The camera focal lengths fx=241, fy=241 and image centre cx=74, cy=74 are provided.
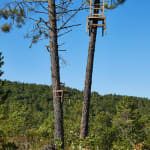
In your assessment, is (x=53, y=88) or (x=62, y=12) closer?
(x=53, y=88)

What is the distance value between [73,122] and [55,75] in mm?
30000

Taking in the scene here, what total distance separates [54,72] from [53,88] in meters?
0.54

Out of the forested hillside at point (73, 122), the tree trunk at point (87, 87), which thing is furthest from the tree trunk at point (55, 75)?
the tree trunk at point (87, 87)

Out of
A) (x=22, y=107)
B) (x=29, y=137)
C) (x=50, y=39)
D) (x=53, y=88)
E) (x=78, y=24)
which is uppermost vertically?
(x=78, y=24)

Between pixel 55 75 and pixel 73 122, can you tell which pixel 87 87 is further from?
pixel 73 122

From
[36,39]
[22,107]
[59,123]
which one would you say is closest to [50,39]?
[36,39]

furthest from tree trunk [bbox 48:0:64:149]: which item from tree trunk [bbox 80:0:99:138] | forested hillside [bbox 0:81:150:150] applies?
tree trunk [bbox 80:0:99:138]

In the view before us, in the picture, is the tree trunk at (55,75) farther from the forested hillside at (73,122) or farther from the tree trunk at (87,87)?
the tree trunk at (87,87)

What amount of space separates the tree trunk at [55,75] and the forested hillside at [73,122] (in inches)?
17.2

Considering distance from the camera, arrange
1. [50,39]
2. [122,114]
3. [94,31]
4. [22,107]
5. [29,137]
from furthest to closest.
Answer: [122,114]
[22,107]
[29,137]
[94,31]
[50,39]

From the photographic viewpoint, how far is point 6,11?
9.05m

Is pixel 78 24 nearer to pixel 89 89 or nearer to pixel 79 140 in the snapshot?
pixel 89 89

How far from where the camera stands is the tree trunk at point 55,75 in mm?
7801

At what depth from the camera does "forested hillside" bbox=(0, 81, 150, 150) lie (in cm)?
953
